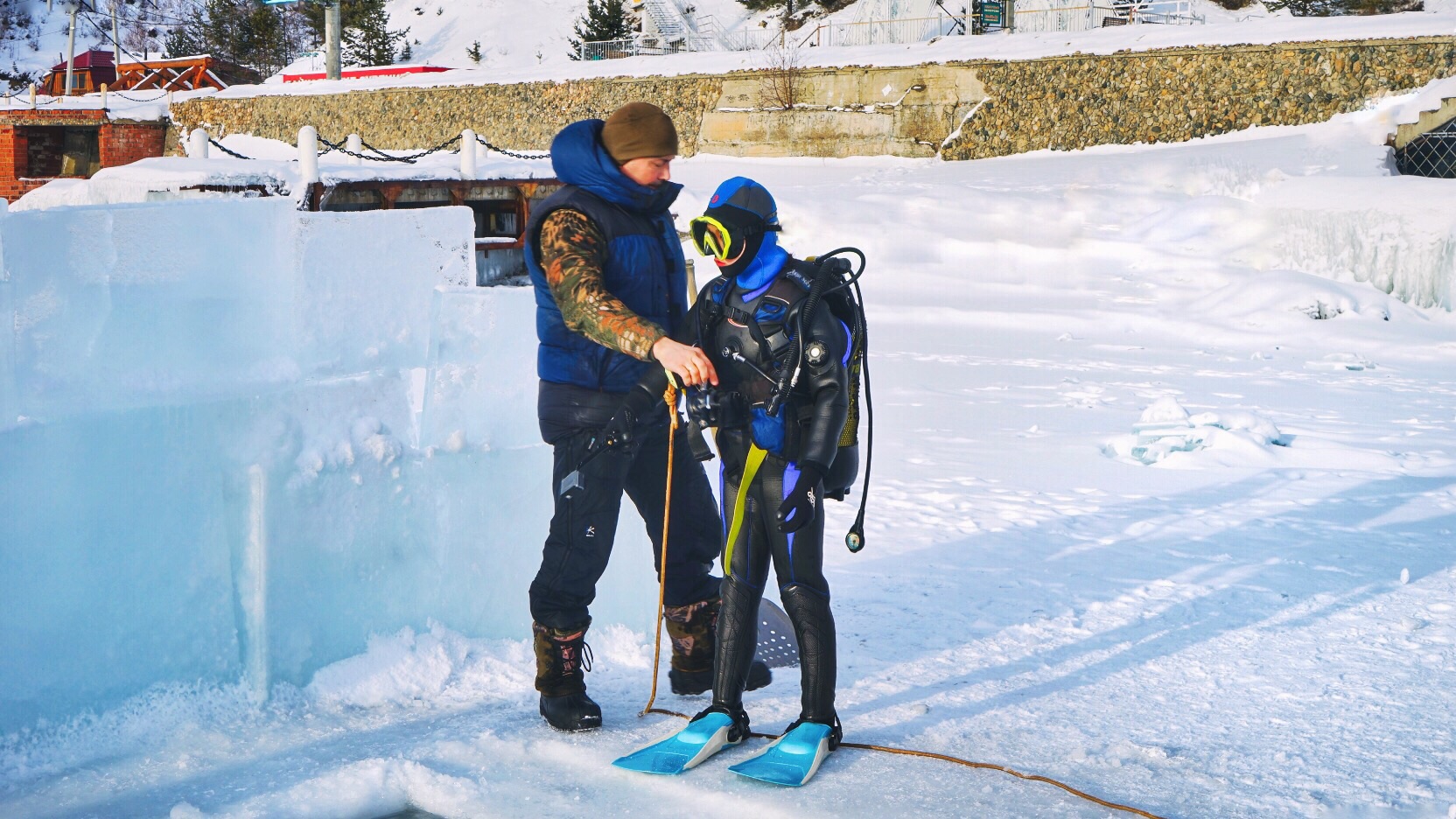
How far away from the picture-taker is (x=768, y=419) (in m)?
3.35

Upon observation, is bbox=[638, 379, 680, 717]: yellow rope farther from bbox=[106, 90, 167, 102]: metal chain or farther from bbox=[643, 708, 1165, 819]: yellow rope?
bbox=[106, 90, 167, 102]: metal chain

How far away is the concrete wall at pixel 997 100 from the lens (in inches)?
800

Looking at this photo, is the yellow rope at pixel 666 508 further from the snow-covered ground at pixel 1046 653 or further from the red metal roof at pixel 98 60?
the red metal roof at pixel 98 60

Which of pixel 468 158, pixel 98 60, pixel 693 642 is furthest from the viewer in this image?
pixel 98 60

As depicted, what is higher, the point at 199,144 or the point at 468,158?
the point at 199,144

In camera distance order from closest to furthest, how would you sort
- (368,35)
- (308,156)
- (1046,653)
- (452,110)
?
(1046,653) → (308,156) → (452,110) → (368,35)

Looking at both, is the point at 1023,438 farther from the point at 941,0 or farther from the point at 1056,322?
the point at 941,0

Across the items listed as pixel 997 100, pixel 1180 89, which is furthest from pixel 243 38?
pixel 1180 89

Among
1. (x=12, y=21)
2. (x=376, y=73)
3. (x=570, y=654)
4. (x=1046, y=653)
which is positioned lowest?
(x=1046, y=653)

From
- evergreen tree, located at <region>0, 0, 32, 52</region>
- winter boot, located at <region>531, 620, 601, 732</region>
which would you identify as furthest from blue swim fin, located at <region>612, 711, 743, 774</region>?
evergreen tree, located at <region>0, 0, 32, 52</region>

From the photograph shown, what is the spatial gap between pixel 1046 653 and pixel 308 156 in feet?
35.1

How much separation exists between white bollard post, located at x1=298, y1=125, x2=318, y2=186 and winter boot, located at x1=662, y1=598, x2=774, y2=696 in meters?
10.1

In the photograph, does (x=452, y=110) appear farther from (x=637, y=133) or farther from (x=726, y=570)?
(x=726, y=570)

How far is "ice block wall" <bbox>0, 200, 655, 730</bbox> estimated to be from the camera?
3.31 meters
